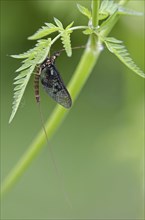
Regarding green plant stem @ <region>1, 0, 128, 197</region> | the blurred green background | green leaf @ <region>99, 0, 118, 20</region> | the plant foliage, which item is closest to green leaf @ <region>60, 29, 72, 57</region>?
the plant foliage

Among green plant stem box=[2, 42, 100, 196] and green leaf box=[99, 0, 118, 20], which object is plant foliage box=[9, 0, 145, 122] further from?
green plant stem box=[2, 42, 100, 196]

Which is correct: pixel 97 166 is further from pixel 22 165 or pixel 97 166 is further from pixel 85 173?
pixel 22 165

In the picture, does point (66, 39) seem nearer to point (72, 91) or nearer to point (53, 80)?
point (53, 80)

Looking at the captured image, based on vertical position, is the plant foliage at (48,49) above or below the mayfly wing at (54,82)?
above

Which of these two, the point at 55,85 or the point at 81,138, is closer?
the point at 55,85

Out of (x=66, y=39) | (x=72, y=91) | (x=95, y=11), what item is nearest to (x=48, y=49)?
(x=66, y=39)

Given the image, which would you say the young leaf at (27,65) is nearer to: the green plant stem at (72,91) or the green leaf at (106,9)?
the green leaf at (106,9)

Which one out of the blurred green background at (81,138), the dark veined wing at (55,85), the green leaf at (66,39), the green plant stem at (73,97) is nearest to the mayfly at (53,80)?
the dark veined wing at (55,85)
